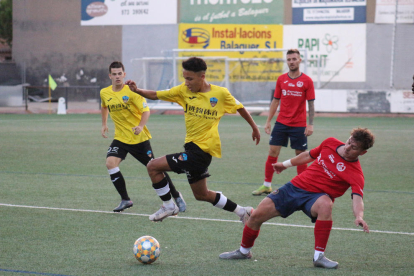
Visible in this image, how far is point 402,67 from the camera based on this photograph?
3706 centimetres

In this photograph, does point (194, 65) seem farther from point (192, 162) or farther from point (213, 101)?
point (192, 162)

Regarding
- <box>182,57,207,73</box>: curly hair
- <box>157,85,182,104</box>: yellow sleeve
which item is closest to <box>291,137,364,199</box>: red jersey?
<box>182,57,207,73</box>: curly hair

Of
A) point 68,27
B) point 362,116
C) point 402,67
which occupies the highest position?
point 68,27

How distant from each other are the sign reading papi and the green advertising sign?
41.0 inches

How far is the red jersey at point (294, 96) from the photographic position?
30.0 ft

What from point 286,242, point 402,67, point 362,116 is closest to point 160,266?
point 286,242

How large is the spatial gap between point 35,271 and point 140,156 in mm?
3306

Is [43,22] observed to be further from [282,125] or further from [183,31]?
[282,125]

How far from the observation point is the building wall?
136 ft

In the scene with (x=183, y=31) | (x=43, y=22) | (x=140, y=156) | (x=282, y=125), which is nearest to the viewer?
(x=140, y=156)

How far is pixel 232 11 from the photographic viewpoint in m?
39.4

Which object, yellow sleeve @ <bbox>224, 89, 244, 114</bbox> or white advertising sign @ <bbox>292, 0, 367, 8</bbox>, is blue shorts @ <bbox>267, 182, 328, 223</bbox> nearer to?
yellow sleeve @ <bbox>224, 89, 244, 114</bbox>

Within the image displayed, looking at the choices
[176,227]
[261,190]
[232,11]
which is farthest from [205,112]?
[232,11]

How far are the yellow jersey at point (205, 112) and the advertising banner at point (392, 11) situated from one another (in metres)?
32.9
